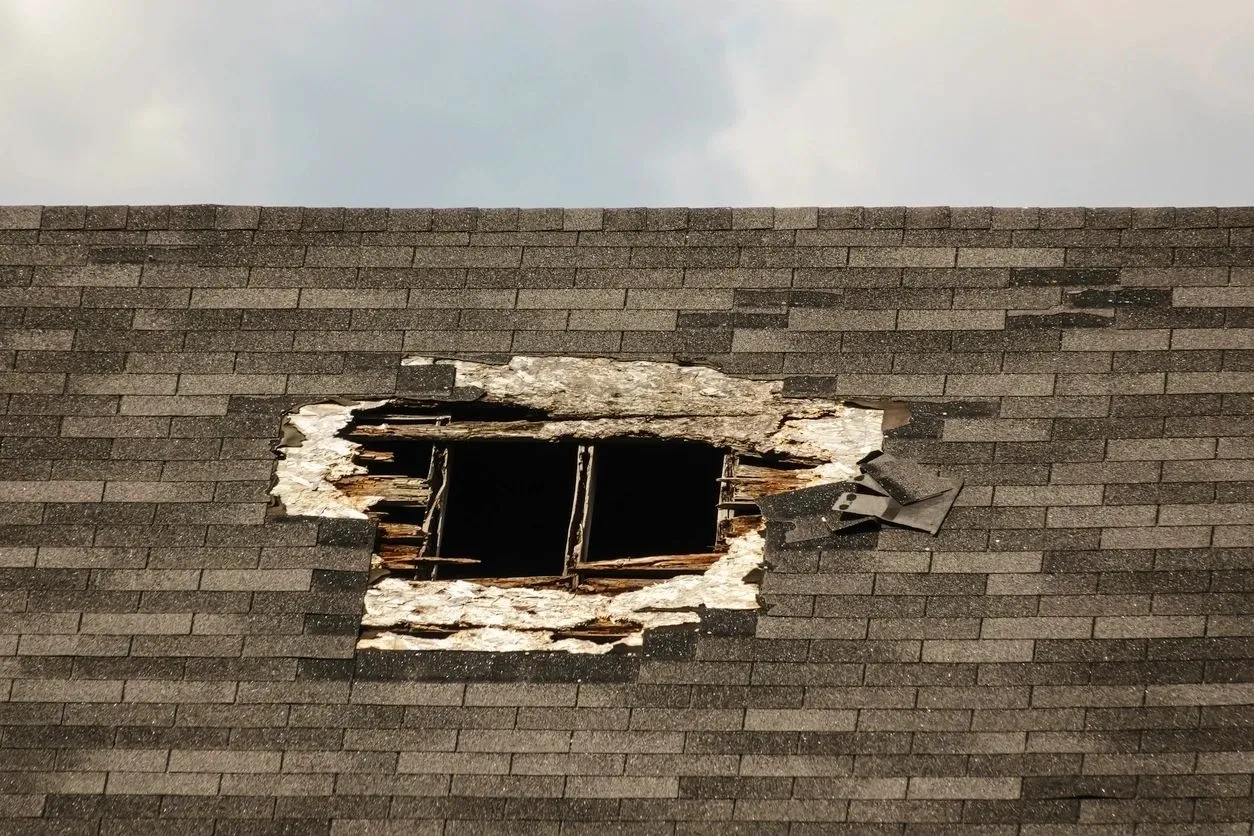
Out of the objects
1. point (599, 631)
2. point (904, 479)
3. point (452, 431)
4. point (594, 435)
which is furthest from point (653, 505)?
point (904, 479)

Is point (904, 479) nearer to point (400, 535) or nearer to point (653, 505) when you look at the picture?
point (400, 535)

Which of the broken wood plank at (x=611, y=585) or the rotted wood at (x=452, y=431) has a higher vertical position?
the rotted wood at (x=452, y=431)

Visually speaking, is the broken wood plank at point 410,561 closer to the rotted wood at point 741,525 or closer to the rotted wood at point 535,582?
the rotted wood at point 535,582

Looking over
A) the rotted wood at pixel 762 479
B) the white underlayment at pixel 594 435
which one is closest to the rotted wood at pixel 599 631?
the white underlayment at pixel 594 435

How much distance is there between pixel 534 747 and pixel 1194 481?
10.4ft

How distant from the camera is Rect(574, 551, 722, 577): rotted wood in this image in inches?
340

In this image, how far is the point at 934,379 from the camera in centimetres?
874

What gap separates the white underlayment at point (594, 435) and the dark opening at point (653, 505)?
116 centimetres

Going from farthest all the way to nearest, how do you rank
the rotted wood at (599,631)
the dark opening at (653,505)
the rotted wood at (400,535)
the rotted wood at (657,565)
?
the dark opening at (653,505)
the rotted wood at (400,535)
the rotted wood at (657,565)
the rotted wood at (599,631)

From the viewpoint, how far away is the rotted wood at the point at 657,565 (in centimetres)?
864

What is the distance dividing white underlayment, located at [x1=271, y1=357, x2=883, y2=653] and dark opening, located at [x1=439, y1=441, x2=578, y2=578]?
0.28 meters

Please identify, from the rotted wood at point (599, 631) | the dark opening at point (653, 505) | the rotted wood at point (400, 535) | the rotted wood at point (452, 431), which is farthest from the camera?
the dark opening at point (653, 505)

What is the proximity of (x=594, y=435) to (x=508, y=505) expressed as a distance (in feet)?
7.26

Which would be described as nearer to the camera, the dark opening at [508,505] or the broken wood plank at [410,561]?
the broken wood plank at [410,561]
